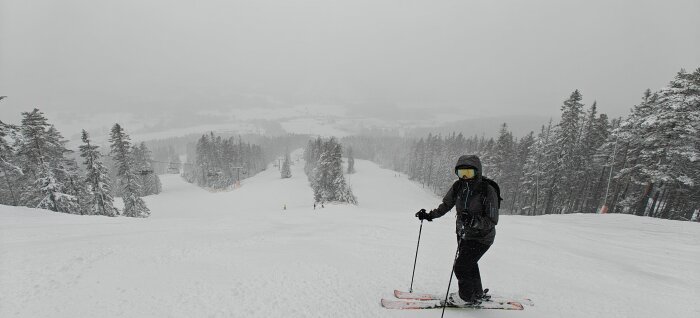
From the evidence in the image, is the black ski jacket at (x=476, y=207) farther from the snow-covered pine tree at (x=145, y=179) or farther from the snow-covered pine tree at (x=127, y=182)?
the snow-covered pine tree at (x=145, y=179)

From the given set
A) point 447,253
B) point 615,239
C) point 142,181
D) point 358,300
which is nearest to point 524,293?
point 447,253

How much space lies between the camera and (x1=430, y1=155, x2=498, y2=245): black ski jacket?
4.68m

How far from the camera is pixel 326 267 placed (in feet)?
21.7

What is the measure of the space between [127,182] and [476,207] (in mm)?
47707

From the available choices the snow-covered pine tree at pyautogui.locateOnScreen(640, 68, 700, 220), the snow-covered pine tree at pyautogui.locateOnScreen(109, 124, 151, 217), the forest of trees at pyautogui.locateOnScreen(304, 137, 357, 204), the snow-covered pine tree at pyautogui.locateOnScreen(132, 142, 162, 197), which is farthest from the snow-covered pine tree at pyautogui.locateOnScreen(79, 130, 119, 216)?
the snow-covered pine tree at pyautogui.locateOnScreen(640, 68, 700, 220)

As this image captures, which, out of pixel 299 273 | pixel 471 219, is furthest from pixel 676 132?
pixel 299 273

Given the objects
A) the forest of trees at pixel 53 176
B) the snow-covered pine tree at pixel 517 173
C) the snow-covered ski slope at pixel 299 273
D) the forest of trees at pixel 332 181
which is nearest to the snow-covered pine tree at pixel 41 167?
the forest of trees at pixel 53 176

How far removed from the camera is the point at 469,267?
16.4ft

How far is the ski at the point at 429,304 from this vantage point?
200 inches

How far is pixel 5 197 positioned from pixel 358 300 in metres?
57.7

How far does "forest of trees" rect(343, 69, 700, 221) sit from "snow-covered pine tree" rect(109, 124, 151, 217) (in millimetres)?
51591

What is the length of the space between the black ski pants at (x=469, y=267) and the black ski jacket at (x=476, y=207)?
122mm

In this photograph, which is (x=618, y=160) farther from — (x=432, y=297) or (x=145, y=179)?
(x=145, y=179)

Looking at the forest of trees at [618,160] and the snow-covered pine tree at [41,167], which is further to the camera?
the snow-covered pine tree at [41,167]
